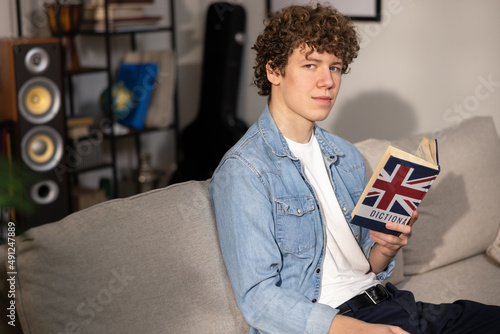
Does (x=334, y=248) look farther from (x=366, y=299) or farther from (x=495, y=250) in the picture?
(x=495, y=250)

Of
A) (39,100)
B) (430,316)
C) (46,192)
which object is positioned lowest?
(46,192)

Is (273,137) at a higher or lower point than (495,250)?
higher

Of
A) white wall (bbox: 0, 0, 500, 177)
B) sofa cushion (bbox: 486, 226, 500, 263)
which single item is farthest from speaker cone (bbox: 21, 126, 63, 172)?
sofa cushion (bbox: 486, 226, 500, 263)

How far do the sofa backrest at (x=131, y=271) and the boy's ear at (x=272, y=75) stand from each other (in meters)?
0.31

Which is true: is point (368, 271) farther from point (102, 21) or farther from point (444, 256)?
point (102, 21)

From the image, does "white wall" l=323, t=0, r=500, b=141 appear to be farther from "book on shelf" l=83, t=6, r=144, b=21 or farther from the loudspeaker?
the loudspeaker

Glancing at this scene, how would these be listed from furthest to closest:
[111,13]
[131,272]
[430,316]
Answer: [111,13], [430,316], [131,272]

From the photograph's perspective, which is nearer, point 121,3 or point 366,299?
point 366,299

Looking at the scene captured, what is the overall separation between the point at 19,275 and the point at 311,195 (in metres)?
0.65

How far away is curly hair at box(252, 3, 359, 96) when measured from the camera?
4.59 feet

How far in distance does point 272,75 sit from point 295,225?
375 millimetres

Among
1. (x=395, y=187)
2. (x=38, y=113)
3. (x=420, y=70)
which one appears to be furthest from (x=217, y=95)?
(x=395, y=187)

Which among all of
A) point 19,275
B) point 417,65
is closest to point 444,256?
point 417,65

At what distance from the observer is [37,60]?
2.80 meters
